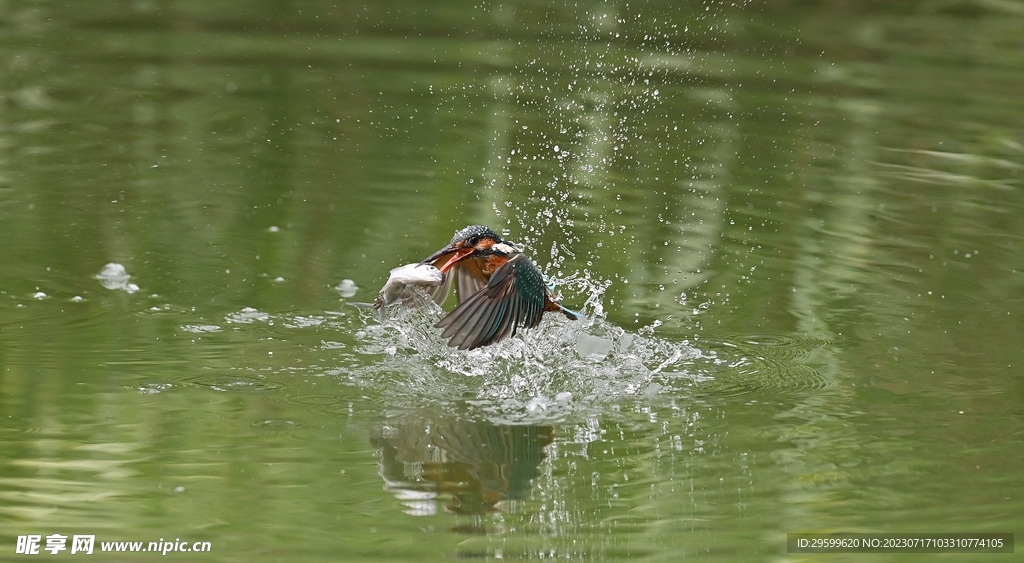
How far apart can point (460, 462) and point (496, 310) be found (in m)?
0.72

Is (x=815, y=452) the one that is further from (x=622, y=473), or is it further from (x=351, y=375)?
(x=351, y=375)

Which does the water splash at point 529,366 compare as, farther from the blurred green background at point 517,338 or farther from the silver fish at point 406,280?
the silver fish at point 406,280

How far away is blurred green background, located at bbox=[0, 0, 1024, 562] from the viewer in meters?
3.95

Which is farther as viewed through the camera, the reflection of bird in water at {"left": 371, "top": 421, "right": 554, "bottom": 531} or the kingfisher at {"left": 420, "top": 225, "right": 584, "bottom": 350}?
the kingfisher at {"left": 420, "top": 225, "right": 584, "bottom": 350}

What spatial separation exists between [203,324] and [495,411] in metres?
1.40

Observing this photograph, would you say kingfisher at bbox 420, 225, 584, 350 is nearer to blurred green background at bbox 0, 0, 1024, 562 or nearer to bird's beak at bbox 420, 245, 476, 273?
bird's beak at bbox 420, 245, 476, 273

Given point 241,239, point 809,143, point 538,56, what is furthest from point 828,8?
point 241,239

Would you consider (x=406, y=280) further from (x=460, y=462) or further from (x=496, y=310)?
(x=460, y=462)

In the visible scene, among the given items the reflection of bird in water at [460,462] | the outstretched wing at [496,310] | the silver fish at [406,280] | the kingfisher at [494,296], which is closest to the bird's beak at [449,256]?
the kingfisher at [494,296]

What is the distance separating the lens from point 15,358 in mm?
4914

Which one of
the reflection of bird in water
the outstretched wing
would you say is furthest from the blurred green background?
the outstretched wing

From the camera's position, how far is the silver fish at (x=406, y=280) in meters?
4.64

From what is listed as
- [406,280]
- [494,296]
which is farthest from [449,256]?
[406,280]

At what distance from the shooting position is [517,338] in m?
5.28
